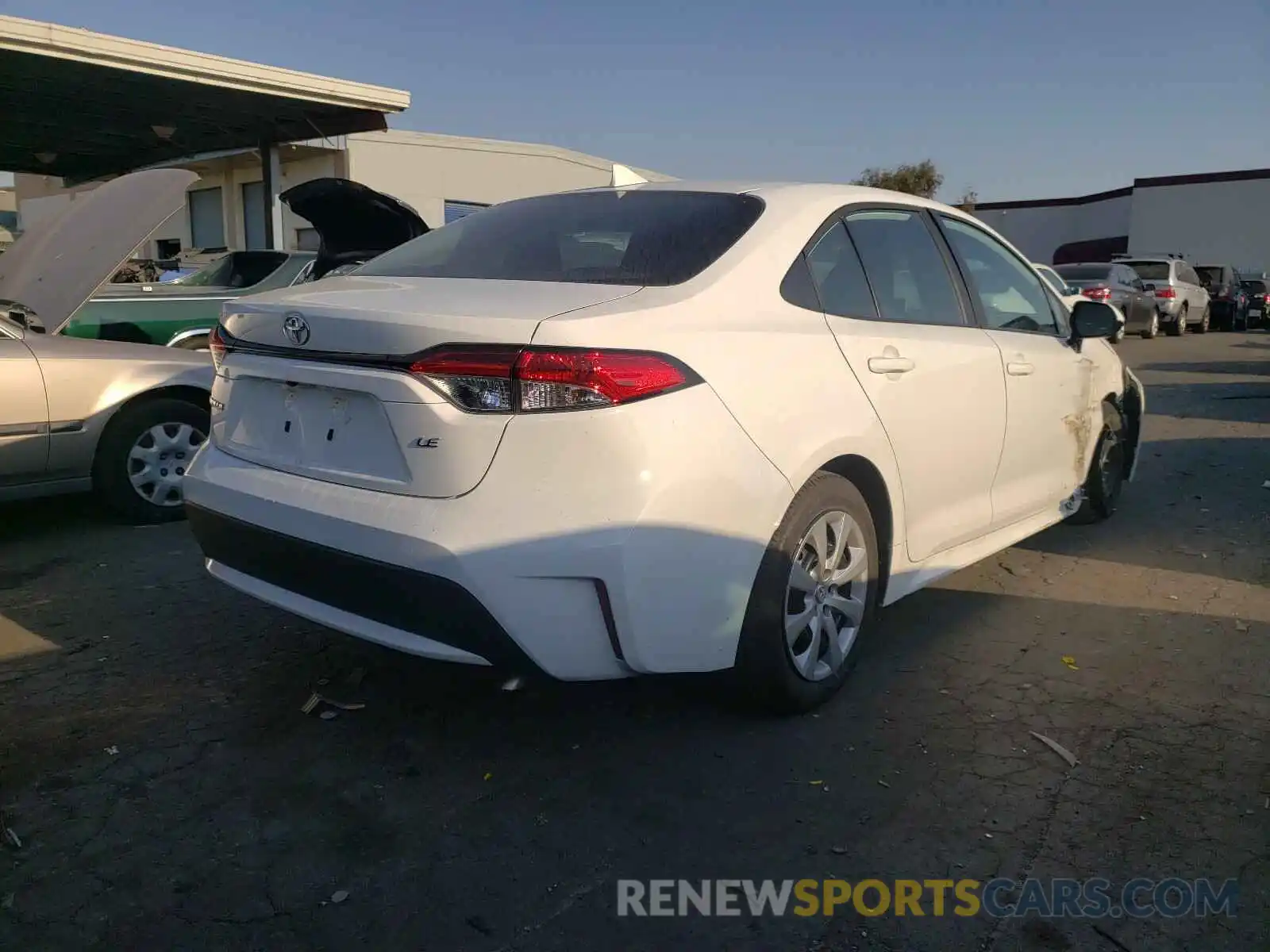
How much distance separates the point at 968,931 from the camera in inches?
89.3

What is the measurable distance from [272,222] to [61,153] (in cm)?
660

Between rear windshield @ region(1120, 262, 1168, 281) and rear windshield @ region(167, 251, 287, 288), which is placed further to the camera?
rear windshield @ region(1120, 262, 1168, 281)

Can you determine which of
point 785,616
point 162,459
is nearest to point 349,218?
point 162,459

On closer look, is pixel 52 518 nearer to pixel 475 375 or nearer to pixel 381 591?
pixel 381 591

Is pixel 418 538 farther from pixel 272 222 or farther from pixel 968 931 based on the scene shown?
pixel 272 222

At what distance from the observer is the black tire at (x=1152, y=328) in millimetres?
21672

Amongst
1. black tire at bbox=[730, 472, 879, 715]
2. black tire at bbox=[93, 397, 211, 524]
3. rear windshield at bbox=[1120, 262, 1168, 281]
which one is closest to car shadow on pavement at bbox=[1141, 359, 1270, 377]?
rear windshield at bbox=[1120, 262, 1168, 281]

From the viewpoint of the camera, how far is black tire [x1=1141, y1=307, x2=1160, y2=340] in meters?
21.7

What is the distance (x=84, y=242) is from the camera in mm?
6129

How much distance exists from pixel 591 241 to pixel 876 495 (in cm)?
123

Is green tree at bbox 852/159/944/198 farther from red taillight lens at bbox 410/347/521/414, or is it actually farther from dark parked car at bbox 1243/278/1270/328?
red taillight lens at bbox 410/347/521/414

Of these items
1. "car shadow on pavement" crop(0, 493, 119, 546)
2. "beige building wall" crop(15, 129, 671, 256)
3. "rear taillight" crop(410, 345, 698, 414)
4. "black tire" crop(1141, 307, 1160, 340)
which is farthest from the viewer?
"beige building wall" crop(15, 129, 671, 256)

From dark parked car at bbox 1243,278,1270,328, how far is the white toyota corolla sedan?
2814cm

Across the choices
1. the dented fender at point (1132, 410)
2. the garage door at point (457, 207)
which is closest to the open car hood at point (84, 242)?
the dented fender at point (1132, 410)
